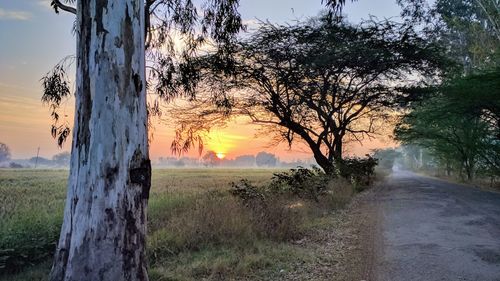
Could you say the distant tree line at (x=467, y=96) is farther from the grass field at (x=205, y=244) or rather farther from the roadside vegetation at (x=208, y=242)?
the grass field at (x=205, y=244)

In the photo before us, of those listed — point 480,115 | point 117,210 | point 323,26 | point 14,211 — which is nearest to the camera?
point 117,210

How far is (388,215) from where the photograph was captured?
10922 mm

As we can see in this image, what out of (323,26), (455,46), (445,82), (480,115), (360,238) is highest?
(455,46)

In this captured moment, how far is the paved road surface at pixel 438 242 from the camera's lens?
580cm

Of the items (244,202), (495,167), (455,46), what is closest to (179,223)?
(244,202)

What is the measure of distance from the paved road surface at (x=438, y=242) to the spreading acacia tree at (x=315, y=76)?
7824mm

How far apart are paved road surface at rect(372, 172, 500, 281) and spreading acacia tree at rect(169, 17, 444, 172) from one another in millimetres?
7824

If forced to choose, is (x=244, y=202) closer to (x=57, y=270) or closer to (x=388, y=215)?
(x=388, y=215)

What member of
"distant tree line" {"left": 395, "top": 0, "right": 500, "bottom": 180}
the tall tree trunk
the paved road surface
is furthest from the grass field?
"distant tree line" {"left": 395, "top": 0, "right": 500, "bottom": 180}

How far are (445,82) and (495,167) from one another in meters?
6.35

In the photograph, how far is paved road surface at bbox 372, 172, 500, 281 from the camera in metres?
5.80

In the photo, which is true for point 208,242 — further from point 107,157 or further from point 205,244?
point 107,157

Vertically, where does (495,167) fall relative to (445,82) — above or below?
Answer: below

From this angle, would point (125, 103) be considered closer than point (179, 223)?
Yes
